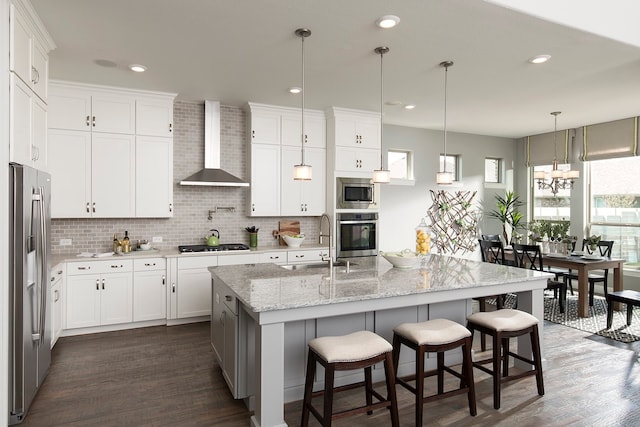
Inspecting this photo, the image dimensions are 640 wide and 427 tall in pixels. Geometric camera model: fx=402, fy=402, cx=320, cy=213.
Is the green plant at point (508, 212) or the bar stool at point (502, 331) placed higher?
the green plant at point (508, 212)

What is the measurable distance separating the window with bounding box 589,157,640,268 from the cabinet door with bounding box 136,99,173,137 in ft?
22.6

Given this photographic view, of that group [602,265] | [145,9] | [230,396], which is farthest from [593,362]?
[145,9]

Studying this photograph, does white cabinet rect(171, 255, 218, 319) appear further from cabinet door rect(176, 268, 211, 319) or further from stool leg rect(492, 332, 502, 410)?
stool leg rect(492, 332, 502, 410)

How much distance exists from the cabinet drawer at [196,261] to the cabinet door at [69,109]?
6.07ft

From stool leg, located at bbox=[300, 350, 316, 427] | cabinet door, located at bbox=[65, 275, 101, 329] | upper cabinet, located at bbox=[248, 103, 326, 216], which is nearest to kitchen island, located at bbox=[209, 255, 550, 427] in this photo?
stool leg, located at bbox=[300, 350, 316, 427]

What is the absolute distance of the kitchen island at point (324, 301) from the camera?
235cm

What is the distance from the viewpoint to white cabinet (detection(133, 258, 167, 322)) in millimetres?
4613

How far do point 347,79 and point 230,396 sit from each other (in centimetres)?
332

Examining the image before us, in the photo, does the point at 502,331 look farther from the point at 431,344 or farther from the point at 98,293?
the point at 98,293

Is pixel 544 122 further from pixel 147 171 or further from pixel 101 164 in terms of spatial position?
pixel 101 164

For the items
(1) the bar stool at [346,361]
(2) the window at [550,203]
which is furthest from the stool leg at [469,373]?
(2) the window at [550,203]

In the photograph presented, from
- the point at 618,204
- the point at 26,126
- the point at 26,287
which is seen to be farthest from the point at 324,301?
the point at 618,204

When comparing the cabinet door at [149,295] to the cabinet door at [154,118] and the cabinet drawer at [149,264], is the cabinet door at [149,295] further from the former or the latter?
the cabinet door at [154,118]

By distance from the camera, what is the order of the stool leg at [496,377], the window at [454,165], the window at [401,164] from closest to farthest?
the stool leg at [496,377] < the window at [401,164] < the window at [454,165]
